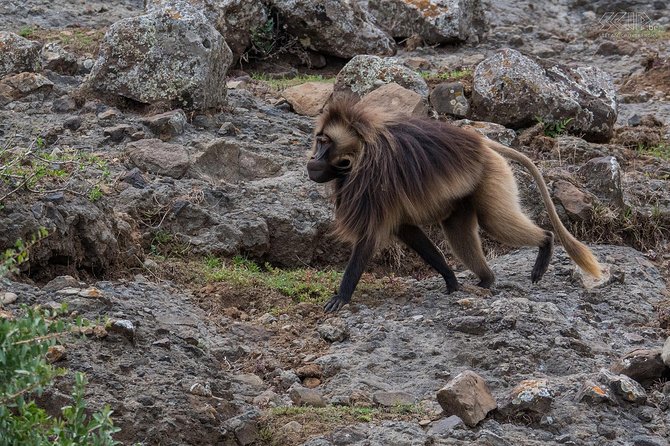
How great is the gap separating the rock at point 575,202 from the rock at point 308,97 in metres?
2.52

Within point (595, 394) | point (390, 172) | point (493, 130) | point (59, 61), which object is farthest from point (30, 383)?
point (59, 61)

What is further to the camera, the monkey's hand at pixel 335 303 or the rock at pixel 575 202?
the rock at pixel 575 202

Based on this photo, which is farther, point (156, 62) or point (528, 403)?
point (156, 62)

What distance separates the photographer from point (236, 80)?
10844 millimetres

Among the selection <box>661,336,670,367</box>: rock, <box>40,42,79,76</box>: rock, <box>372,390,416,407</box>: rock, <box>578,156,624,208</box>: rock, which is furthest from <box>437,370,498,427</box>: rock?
<box>40,42,79,76</box>: rock

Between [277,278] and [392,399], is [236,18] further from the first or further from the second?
[392,399]

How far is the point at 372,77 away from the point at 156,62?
2.03m

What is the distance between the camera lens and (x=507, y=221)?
7.50 meters

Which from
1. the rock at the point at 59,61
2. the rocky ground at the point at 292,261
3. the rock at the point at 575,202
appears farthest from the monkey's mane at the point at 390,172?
the rock at the point at 59,61

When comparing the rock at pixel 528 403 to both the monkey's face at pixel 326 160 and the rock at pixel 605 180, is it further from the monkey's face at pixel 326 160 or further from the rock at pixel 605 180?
the rock at pixel 605 180

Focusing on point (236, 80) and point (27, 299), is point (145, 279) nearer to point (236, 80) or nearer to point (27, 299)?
point (27, 299)

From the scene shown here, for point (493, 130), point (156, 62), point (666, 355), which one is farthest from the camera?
point (493, 130)

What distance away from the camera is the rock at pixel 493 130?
31.0ft

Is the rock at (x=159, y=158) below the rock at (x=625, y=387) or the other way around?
below
